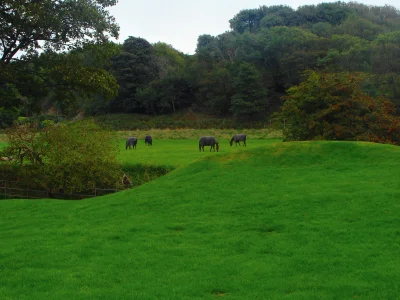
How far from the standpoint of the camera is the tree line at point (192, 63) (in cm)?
2153

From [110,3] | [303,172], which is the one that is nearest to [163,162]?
[110,3]

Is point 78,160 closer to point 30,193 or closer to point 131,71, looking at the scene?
point 30,193

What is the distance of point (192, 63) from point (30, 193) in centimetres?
6422

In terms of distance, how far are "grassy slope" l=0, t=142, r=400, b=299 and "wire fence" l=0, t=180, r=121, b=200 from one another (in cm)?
616

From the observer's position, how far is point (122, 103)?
81688 millimetres

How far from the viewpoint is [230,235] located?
10.3m

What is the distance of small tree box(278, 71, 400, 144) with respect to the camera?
2362cm

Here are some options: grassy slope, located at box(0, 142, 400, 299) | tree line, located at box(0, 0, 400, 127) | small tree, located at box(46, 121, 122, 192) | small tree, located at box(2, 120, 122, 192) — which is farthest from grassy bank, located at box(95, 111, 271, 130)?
grassy slope, located at box(0, 142, 400, 299)

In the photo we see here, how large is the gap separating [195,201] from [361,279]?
7039 mm

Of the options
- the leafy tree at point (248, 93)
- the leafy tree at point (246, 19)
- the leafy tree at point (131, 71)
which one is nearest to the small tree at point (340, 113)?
the leafy tree at point (248, 93)

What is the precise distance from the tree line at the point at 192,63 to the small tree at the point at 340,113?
9935 mm

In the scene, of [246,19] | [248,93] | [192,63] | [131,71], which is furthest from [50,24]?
[246,19]

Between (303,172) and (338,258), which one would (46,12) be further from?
(338,258)

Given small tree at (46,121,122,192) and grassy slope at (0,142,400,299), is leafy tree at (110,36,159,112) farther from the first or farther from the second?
grassy slope at (0,142,400,299)
